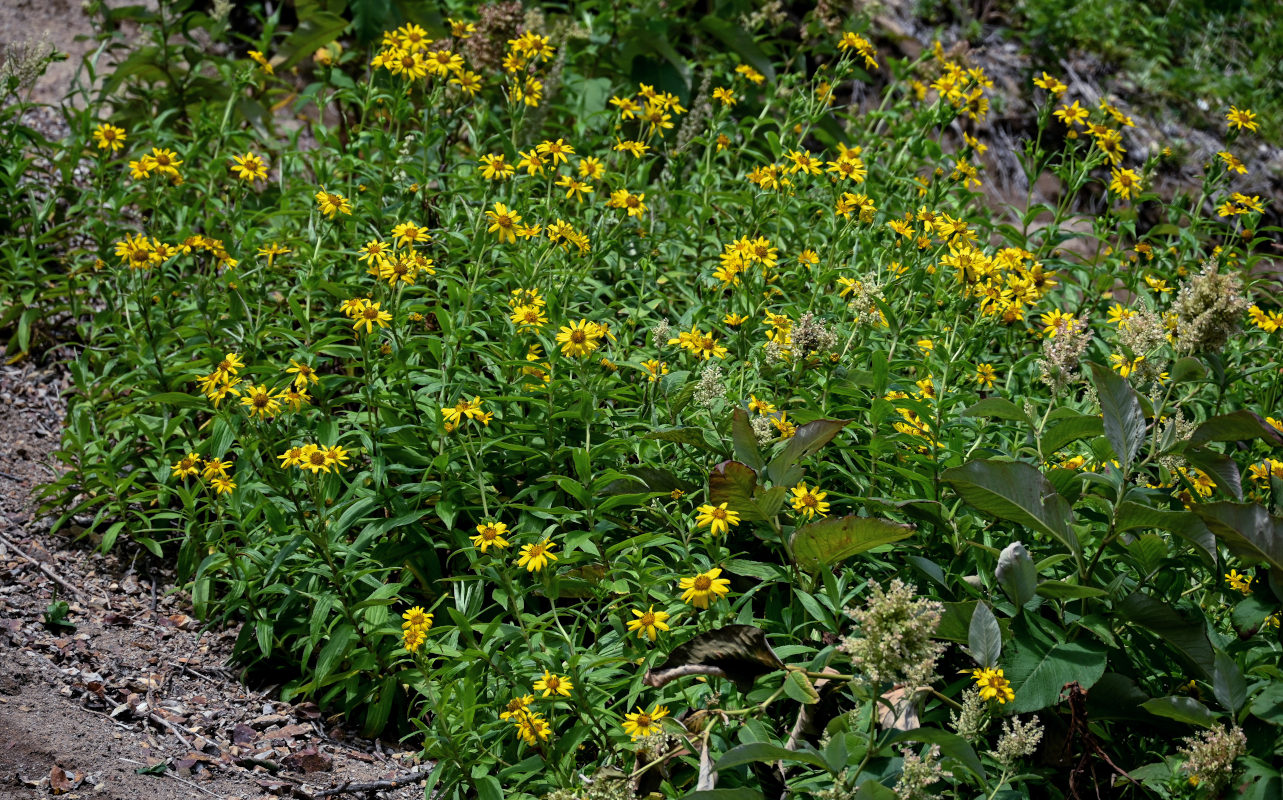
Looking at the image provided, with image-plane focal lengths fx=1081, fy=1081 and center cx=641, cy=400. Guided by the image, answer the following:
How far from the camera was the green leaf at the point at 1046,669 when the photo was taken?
7.34ft

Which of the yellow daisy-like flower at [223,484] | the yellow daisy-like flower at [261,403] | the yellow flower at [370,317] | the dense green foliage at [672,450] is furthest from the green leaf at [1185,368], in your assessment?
the yellow daisy-like flower at [223,484]

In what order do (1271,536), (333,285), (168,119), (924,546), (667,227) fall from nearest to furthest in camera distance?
(1271,536) → (924,546) → (333,285) → (667,227) → (168,119)

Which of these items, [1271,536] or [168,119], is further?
[168,119]

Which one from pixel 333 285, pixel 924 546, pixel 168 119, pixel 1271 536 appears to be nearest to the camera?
pixel 1271 536

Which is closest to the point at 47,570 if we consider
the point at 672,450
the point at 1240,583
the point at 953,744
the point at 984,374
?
the point at 672,450

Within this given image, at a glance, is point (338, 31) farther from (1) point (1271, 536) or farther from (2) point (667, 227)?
(1) point (1271, 536)

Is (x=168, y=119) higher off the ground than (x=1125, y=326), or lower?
higher

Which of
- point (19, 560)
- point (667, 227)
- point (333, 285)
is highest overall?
point (333, 285)

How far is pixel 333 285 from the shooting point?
3264 millimetres

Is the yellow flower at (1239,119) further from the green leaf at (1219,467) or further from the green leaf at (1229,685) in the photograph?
the green leaf at (1229,685)

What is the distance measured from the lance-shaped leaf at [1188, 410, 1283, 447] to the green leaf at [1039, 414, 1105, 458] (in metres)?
0.20

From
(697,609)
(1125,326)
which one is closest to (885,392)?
(1125,326)

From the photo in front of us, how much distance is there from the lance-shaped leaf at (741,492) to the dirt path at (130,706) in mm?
1042

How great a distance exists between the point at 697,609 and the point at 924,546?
64cm
